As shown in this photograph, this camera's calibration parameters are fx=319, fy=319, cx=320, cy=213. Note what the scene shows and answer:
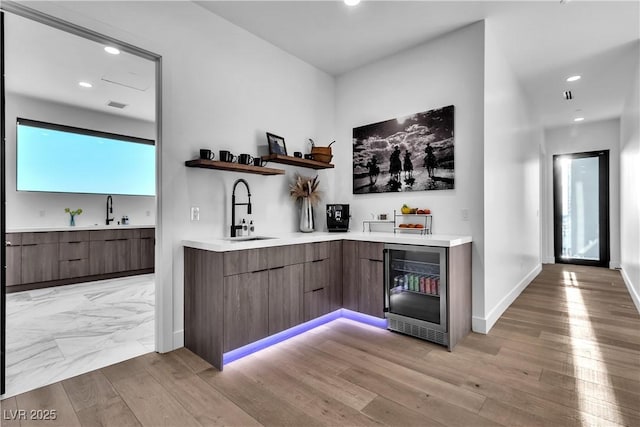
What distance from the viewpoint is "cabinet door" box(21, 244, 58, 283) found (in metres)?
4.42

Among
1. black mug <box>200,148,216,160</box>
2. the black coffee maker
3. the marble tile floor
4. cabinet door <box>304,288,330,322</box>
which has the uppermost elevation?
black mug <box>200,148,216,160</box>

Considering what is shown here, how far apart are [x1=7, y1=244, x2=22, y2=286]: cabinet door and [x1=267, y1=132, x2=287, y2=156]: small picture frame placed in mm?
3968

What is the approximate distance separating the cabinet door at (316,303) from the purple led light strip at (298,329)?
0.07 metres

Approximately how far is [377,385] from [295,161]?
2.23 m

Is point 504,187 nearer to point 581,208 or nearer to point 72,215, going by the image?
point 581,208

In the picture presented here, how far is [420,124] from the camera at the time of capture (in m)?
3.37

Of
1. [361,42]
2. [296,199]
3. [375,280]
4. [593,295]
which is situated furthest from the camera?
[593,295]

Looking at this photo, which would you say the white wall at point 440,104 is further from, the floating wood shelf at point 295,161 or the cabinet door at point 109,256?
the cabinet door at point 109,256

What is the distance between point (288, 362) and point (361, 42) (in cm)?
314

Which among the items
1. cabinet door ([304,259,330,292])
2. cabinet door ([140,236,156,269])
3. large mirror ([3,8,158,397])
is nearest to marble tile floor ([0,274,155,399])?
large mirror ([3,8,158,397])

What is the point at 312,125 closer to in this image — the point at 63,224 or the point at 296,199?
the point at 296,199

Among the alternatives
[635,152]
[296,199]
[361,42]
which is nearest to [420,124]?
[361,42]

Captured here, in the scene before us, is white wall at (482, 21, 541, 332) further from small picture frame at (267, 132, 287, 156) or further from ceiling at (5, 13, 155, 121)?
ceiling at (5, 13, 155, 121)

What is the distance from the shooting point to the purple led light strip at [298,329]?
7.95ft
